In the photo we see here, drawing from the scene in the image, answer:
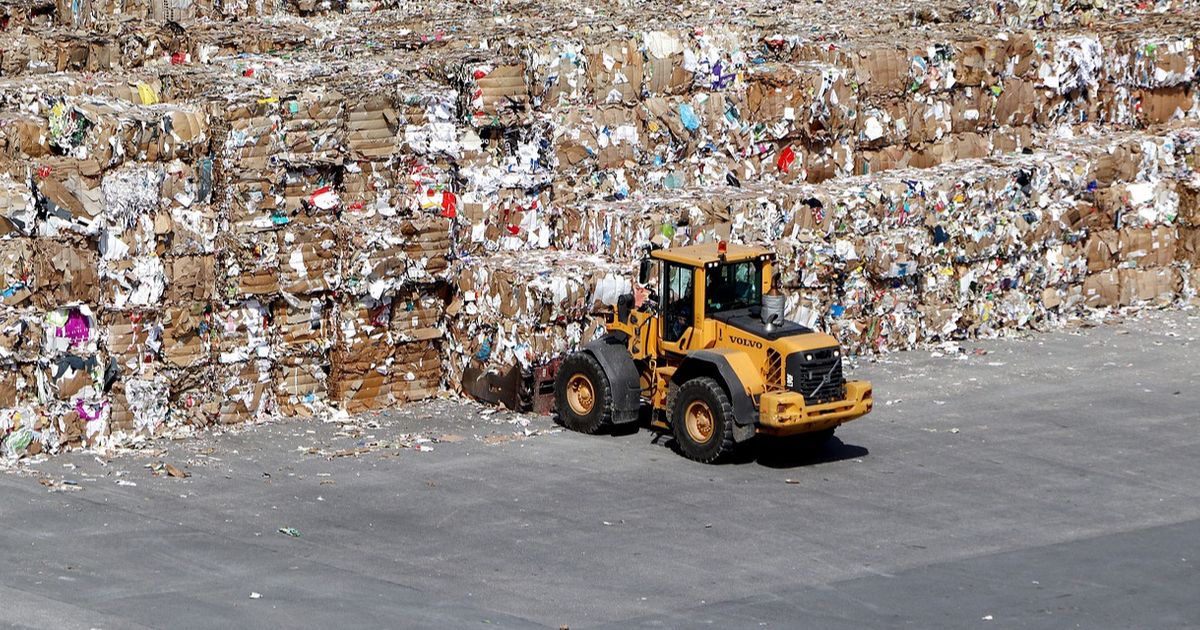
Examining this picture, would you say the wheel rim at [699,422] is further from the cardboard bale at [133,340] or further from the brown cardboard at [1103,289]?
the brown cardboard at [1103,289]

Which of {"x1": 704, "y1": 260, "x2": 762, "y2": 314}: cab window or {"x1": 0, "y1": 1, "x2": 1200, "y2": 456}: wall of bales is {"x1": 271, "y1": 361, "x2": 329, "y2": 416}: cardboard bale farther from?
{"x1": 704, "y1": 260, "x2": 762, "y2": 314}: cab window

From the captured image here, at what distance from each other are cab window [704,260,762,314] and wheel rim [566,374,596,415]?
4.54ft

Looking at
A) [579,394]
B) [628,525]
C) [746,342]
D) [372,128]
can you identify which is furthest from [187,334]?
[746,342]

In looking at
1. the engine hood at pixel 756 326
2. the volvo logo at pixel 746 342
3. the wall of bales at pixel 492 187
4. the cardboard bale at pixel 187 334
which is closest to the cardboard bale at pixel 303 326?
the wall of bales at pixel 492 187

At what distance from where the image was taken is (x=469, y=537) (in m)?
12.8

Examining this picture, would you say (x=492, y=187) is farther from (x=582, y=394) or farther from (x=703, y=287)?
(x=703, y=287)

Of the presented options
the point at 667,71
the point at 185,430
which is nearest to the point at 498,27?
the point at 667,71

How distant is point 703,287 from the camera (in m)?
14.9

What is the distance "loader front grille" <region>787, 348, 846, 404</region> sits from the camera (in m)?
14.3

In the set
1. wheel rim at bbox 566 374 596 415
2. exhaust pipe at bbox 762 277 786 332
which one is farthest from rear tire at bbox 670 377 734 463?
wheel rim at bbox 566 374 596 415

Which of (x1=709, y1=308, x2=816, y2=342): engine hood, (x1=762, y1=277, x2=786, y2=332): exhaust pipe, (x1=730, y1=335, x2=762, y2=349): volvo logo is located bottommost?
(x1=730, y1=335, x2=762, y2=349): volvo logo

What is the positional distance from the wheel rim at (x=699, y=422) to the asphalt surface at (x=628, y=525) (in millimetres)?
292

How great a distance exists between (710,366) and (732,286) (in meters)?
0.76

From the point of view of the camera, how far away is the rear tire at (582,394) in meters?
15.4
